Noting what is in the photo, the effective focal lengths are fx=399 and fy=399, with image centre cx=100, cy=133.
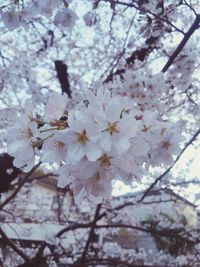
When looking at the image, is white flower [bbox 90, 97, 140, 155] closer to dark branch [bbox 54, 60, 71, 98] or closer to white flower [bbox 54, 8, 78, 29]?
white flower [bbox 54, 8, 78, 29]

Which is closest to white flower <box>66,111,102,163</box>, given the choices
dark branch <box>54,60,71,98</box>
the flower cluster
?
the flower cluster

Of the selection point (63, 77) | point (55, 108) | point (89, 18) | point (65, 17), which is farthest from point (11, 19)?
point (63, 77)

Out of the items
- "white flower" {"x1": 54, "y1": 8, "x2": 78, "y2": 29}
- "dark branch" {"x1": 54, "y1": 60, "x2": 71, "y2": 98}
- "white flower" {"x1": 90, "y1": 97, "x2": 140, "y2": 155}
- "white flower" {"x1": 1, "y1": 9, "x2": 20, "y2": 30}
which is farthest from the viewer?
"dark branch" {"x1": 54, "y1": 60, "x2": 71, "y2": 98}

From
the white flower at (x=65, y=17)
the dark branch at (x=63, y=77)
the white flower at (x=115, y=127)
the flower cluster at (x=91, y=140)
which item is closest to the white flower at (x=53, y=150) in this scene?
the flower cluster at (x=91, y=140)

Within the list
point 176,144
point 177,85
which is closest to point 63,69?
point 177,85

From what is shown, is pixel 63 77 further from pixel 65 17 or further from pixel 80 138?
pixel 80 138
